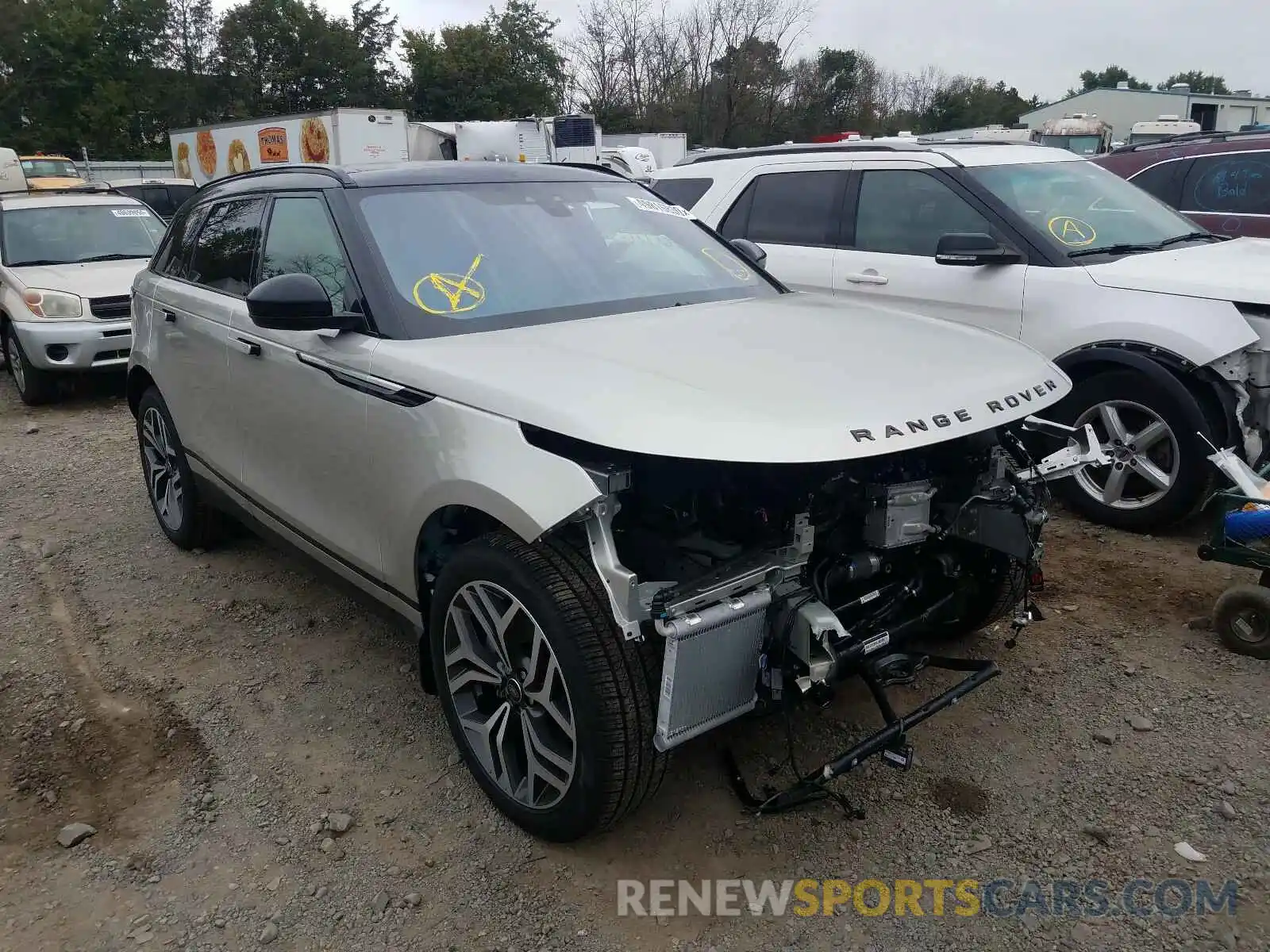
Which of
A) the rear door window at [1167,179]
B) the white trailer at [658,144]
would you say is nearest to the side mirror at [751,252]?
the rear door window at [1167,179]

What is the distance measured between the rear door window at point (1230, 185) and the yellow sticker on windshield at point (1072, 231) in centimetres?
305

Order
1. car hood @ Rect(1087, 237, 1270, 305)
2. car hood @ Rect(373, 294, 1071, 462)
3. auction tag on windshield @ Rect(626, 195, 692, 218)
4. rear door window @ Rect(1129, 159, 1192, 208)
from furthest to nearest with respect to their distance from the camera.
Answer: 1. rear door window @ Rect(1129, 159, 1192, 208)
2. car hood @ Rect(1087, 237, 1270, 305)
3. auction tag on windshield @ Rect(626, 195, 692, 218)
4. car hood @ Rect(373, 294, 1071, 462)

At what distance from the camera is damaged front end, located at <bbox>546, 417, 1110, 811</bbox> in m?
2.39

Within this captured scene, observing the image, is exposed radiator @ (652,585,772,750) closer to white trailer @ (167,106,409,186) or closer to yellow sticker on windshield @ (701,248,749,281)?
yellow sticker on windshield @ (701,248,749,281)

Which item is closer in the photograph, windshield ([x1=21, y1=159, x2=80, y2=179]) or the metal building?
windshield ([x1=21, y1=159, x2=80, y2=179])

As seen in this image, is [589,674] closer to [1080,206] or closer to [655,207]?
[655,207]

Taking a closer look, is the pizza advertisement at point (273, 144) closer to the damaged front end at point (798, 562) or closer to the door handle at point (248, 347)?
the door handle at point (248, 347)

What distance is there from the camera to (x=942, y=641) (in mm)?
3869

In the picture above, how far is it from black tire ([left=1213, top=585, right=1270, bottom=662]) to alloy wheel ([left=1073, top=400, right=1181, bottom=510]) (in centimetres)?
110

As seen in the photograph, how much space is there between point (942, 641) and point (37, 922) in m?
3.20

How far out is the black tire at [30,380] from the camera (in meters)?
8.66

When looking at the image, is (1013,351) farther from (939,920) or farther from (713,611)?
(939,920)

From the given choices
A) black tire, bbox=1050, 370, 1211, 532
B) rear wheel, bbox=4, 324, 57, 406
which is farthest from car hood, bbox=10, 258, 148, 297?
black tire, bbox=1050, 370, 1211, 532

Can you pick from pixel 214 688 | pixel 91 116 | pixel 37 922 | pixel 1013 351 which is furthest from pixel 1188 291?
pixel 91 116
